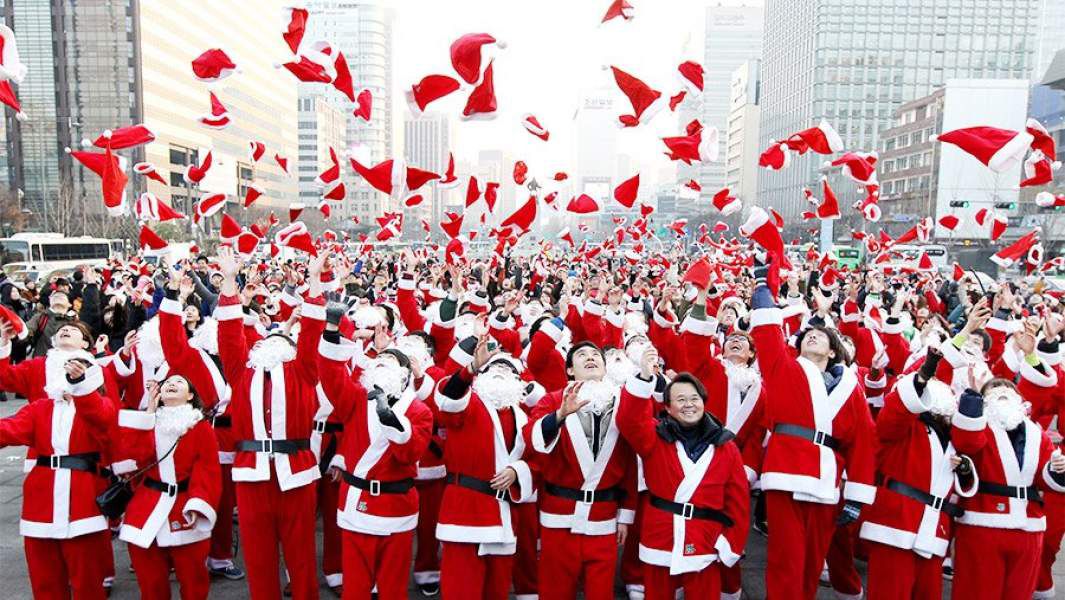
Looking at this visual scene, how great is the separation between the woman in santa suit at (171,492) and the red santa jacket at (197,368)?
2.29ft

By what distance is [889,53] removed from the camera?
83125 mm

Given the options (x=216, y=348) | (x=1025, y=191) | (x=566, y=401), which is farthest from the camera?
(x=1025, y=191)

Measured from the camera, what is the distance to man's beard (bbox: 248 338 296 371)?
450cm

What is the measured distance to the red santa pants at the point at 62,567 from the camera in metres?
4.23

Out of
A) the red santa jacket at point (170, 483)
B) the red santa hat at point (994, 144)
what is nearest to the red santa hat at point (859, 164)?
the red santa hat at point (994, 144)

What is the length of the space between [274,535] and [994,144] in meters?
5.70

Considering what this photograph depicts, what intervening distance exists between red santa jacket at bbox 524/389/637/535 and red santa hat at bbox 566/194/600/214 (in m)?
6.05

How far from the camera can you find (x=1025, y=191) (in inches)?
2037

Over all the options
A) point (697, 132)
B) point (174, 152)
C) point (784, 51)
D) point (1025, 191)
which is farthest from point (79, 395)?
point (784, 51)

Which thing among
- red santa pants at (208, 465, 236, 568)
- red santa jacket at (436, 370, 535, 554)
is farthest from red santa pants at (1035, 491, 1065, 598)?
A: red santa pants at (208, 465, 236, 568)

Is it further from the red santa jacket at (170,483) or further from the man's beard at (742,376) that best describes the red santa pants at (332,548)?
the man's beard at (742,376)

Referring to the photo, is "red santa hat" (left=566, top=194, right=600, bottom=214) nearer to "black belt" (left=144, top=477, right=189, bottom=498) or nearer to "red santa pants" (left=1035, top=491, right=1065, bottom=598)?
"red santa pants" (left=1035, top=491, right=1065, bottom=598)

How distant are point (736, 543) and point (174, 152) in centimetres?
6794

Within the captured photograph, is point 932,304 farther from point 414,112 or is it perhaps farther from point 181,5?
point 181,5
